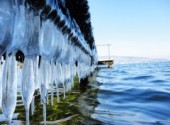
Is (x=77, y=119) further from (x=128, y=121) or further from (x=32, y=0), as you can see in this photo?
(x=32, y=0)

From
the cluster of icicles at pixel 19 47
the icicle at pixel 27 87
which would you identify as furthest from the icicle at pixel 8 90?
the icicle at pixel 27 87

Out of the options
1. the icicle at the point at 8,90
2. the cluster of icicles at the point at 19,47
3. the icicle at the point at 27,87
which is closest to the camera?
the cluster of icicles at the point at 19,47

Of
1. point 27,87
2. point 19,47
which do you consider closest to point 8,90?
point 27,87

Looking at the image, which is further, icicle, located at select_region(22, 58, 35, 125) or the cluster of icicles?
icicle, located at select_region(22, 58, 35, 125)

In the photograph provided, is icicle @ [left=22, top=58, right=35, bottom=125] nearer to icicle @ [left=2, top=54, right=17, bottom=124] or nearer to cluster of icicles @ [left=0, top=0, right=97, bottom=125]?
cluster of icicles @ [left=0, top=0, right=97, bottom=125]

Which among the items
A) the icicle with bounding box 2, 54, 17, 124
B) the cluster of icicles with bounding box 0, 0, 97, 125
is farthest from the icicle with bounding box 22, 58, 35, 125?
the icicle with bounding box 2, 54, 17, 124

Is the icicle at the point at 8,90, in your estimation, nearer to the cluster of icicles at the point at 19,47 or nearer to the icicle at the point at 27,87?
the cluster of icicles at the point at 19,47

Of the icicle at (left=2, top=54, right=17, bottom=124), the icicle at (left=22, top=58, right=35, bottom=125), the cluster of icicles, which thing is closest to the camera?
the cluster of icicles

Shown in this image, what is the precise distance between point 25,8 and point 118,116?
4.48 metres

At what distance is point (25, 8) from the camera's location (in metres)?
2.05

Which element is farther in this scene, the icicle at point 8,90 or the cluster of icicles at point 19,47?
the icicle at point 8,90

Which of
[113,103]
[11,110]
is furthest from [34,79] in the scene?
[113,103]

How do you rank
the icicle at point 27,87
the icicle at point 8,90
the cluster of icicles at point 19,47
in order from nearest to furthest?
the cluster of icicles at point 19,47, the icicle at point 8,90, the icicle at point 27,87

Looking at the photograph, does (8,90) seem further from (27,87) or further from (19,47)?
(19,47)
